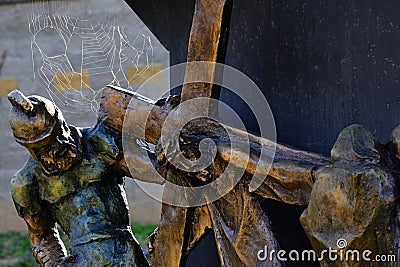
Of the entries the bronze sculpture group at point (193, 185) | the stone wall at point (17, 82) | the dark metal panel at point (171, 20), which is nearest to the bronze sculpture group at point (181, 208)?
the bronze sculpture group at point (193, 185)

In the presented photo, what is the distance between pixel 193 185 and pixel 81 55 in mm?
2786

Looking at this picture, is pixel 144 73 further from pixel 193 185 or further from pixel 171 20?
pixel 193 185

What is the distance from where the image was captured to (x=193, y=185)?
68.0 inches

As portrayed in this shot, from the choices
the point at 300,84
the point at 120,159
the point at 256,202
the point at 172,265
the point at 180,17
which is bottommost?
the point at 172,265

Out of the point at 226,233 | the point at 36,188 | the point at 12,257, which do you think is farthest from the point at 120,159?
the point at 12,257

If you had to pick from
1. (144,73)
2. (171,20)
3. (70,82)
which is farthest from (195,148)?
(144,73)

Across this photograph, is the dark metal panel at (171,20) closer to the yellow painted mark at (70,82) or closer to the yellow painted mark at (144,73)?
the yellow painted mark at (70,82)

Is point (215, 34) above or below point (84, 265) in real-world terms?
above

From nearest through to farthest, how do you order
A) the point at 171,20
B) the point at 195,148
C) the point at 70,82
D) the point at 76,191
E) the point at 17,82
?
the point at 195,148 → the point at 76,191 → the point at 171,20 → the point at 70,82 → the point at 17,82

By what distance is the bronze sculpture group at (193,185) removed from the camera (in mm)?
1457

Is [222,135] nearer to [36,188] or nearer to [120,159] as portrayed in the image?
[120,159]

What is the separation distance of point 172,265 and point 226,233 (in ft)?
0.50

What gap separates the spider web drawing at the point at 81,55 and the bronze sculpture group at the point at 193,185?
1.55 m

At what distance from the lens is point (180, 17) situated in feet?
6.68
